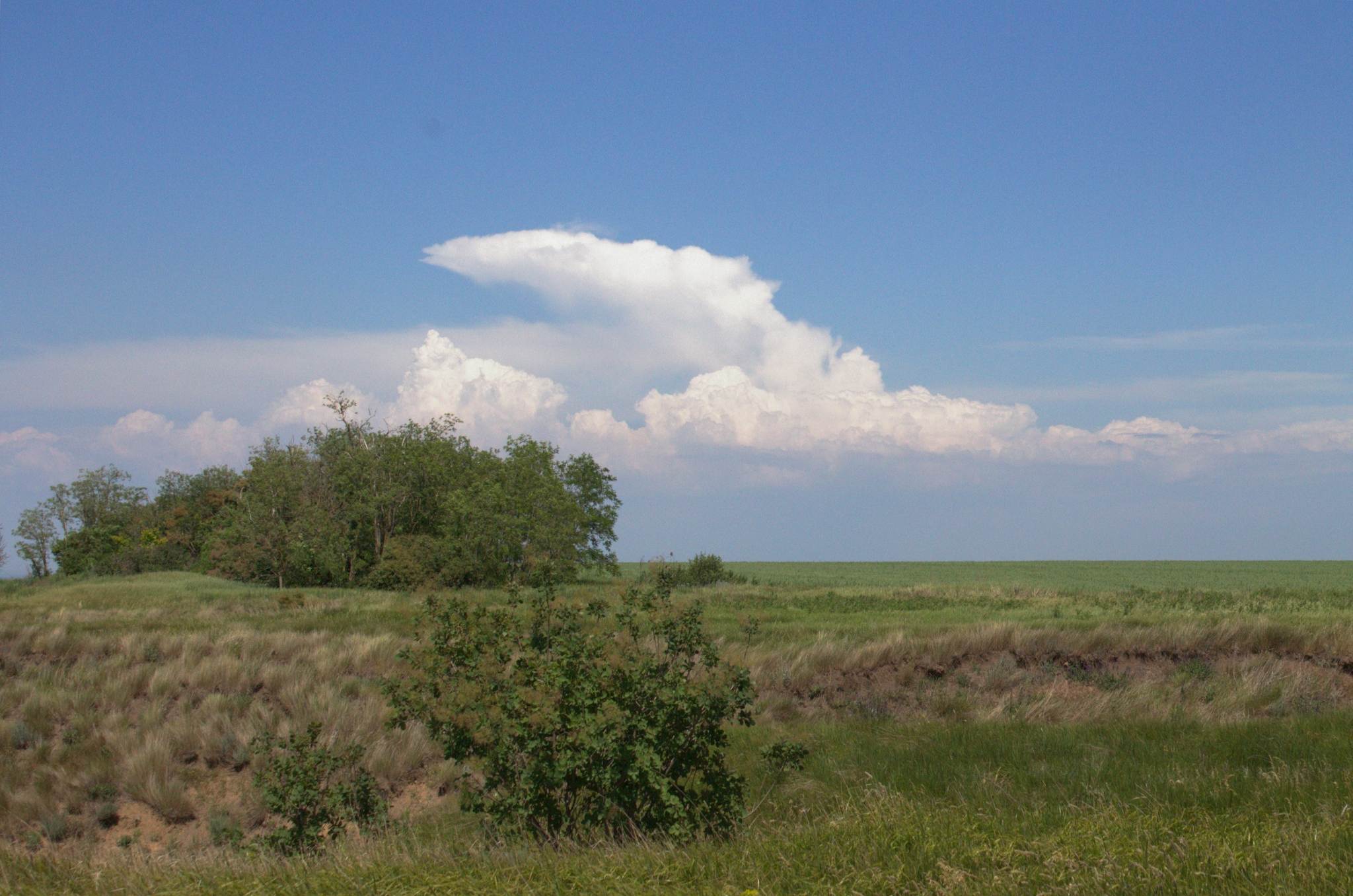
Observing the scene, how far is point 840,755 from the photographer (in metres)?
10.7

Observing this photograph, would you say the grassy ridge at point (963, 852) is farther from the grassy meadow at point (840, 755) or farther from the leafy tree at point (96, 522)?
the leafy tree at point (96, 522)

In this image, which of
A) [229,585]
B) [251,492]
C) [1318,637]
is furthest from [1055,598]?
[251,492]

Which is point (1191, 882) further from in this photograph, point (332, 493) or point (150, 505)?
point (150, 505)

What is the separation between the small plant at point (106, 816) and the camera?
1345 cm

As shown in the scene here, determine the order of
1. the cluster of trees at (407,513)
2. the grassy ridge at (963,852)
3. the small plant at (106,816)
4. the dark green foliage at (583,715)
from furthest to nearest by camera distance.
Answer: the cluster of trees at (407,513)
the small plant at (106,816)
the dark green foliage at (583,715)
the grassy ridge at (963,852)

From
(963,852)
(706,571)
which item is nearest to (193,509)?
(706,571)

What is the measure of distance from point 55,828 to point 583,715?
36.9 feet

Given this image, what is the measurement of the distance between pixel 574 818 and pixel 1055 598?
31751 millimetres

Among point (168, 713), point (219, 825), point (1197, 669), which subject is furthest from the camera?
point (1197, 669)

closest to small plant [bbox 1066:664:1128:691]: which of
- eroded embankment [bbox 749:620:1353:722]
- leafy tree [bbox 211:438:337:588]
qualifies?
eroded embankment [bbox 749:620:1353:722]

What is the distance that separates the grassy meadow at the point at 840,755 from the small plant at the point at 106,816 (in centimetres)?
6

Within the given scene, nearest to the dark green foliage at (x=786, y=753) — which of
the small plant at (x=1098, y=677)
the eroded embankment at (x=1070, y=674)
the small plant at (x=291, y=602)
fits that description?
the eroded embankment at (x=1070, y=674)

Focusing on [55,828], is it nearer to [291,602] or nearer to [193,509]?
[291,602]

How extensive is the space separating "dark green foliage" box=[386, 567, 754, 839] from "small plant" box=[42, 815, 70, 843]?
9267mm
